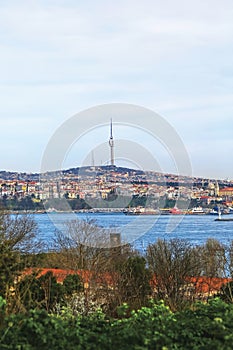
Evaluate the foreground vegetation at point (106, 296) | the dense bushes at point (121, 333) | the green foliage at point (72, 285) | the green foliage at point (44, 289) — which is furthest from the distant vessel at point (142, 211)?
the dense bushes at point (121, 333)

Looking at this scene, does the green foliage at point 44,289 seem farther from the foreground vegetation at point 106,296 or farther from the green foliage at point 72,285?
the green foliage at point 72,285

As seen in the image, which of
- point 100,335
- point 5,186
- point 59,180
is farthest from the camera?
point 5,186

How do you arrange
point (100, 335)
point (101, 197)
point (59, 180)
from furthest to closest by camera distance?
point (101, 197) → point (59, 180) → point (100, 335)

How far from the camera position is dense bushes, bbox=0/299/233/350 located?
575 cm

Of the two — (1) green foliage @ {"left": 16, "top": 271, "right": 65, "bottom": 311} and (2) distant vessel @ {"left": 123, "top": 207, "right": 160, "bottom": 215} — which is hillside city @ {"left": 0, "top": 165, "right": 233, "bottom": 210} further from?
(1) green foliage @ {"left": 16, "top": 271, "right": 65, "bottom": 311}

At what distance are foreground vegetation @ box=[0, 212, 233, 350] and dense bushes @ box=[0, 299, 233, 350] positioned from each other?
0.4 inches

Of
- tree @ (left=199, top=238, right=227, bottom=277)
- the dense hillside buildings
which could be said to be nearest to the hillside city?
the dense hillside buildings

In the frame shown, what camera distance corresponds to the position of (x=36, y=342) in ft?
19.4

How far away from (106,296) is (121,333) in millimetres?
11812

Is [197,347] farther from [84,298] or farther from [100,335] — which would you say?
[84,298]

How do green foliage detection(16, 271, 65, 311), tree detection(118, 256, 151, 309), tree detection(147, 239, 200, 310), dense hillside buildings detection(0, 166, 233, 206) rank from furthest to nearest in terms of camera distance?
dense hillside buildings detection(0, 166, 233, 206)
tree detection(147, 239, 200, 310)
tree detection(118, 256, 151, 309)
green foliage detection(16, 271, 65, 311)

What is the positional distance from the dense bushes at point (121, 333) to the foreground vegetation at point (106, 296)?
1 cm

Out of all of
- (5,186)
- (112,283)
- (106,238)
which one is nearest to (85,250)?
(106,238)

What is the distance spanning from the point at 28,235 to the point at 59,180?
5603mm
